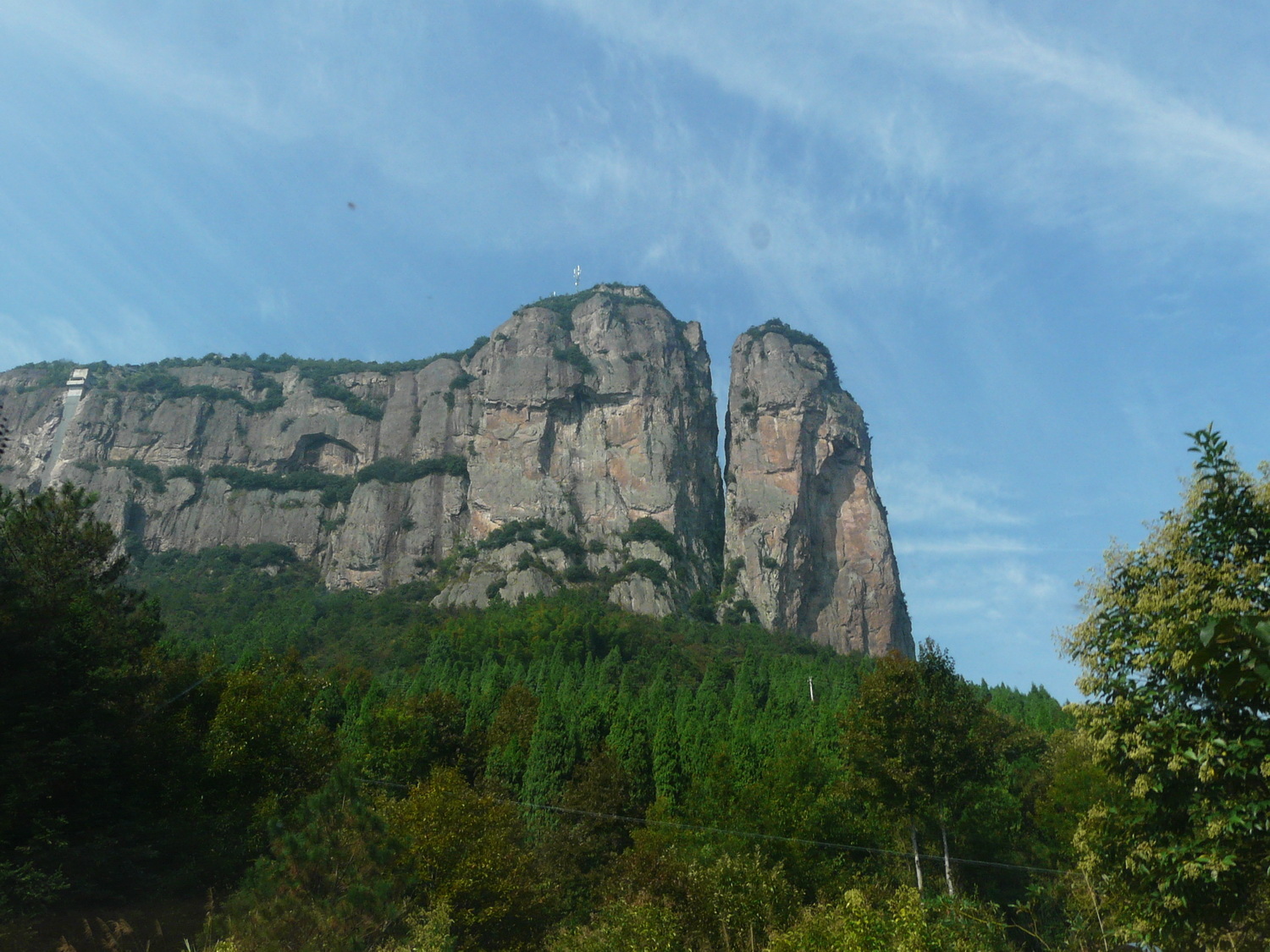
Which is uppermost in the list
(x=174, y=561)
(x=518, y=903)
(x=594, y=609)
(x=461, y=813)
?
(x=174, y=561)

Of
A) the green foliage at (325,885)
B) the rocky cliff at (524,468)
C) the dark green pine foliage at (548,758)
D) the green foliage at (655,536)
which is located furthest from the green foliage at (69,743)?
the green foliage at (655,536)

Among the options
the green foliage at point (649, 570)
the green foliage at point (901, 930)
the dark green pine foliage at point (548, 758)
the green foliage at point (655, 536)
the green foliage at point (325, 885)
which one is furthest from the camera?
the green foliage at point (655, 536)

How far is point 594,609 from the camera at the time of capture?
9706 centimetres

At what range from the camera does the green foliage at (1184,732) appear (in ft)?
37.1

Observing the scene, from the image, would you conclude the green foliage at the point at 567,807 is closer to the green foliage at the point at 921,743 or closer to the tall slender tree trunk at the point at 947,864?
the green foliage at the point at 921,743

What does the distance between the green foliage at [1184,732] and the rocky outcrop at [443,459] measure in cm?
9351

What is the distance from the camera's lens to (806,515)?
121m

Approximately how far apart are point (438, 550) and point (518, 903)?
95.0m

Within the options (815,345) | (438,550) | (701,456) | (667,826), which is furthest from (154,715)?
(815,345)

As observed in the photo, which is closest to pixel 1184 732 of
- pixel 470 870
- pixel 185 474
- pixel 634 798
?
pixel 470 870

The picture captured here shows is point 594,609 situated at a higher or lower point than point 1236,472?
higher

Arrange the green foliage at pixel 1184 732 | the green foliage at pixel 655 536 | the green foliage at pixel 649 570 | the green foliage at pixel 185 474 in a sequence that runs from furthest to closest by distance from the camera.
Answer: the green foliage at pixel 185 474, the green foliage at pixel 655 536, the green foliage at pixel 649 570, the green foliage at pixel 1184 732

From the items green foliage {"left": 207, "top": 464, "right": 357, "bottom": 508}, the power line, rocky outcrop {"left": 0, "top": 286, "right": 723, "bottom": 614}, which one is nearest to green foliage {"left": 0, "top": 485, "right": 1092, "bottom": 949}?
the power line

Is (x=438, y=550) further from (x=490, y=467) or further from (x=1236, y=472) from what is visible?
(x=1236, y=472)
